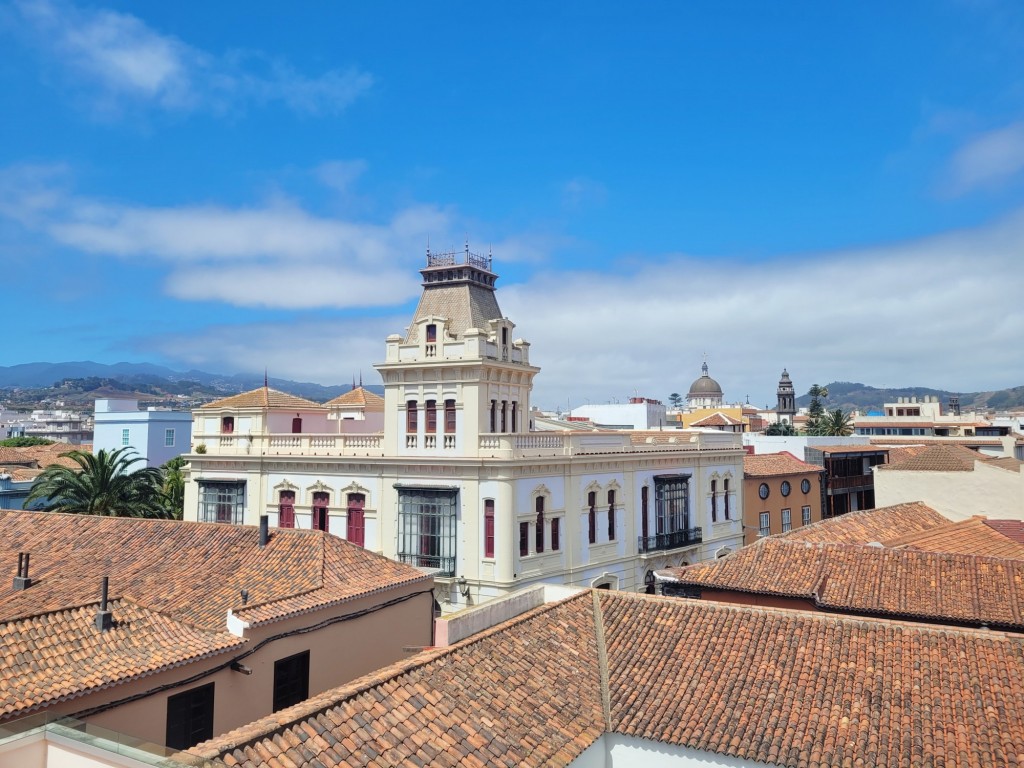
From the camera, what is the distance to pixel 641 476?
36.1 m

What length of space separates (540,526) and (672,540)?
924 centimetres

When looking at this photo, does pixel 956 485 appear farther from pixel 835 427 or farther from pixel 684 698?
pixel 835 427

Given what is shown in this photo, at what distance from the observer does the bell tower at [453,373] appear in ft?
101

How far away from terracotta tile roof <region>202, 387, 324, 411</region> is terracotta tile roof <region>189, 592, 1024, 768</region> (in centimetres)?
2300

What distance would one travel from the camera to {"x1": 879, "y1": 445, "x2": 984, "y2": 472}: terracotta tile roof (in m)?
36.4

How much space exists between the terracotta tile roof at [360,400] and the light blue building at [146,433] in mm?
24190

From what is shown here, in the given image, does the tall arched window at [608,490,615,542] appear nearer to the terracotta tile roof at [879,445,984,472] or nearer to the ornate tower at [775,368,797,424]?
the terracotta tile roof at [879,445,984,472]

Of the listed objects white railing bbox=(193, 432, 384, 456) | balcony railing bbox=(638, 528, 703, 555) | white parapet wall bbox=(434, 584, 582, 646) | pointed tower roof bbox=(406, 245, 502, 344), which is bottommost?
balcony railing bbox=(638, 528, 703, 555)

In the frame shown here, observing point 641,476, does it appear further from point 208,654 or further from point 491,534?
point 208,654

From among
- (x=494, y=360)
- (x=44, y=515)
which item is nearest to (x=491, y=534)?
(x=494, y=360)

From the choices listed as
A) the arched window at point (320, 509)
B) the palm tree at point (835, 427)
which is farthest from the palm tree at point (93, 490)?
the palm tree at point (835, 427)

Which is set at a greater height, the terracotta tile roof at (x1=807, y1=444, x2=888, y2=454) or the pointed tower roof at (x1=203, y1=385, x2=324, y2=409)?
the pointed tower roof at (x1=203, y1=385, x2=324, y2=409)

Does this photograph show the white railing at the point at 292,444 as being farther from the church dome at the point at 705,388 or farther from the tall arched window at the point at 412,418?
the church dome at the point at 705,388

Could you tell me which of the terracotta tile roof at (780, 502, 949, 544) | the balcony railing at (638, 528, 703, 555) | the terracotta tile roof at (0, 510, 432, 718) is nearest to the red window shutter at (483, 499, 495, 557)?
the terracotta tile roof at (0, 510, 432, 718)
